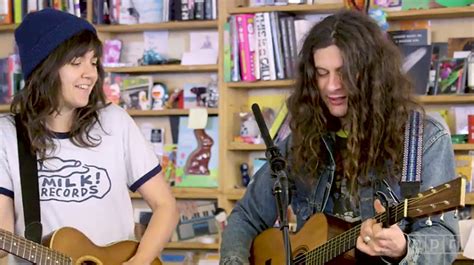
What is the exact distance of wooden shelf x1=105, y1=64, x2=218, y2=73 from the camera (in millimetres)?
4465

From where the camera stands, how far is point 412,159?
2.29 meters

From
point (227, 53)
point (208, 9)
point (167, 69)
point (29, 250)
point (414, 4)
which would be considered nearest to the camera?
point (29, 250)

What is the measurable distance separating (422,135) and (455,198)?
1.44 ft

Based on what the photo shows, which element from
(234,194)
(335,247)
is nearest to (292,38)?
(234,194)

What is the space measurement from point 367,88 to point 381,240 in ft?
1.57

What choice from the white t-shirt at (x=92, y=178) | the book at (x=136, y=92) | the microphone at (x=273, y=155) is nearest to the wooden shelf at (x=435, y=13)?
the book at (x=136, y=92)

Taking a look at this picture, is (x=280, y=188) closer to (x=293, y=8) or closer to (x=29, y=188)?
(x=29, y=188)

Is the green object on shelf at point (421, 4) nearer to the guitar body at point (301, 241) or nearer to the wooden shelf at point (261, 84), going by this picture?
the wooden shelf at point (261, 84)

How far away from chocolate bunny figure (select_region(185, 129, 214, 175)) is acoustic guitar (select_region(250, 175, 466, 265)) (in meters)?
1.88

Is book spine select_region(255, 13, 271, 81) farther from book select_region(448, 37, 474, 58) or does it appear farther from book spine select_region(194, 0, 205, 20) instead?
book select_region(448, 37, 474, 58)

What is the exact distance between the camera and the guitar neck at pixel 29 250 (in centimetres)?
237

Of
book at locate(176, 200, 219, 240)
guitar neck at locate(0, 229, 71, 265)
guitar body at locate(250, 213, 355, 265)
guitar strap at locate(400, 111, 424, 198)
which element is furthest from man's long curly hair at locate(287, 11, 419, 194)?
book at locate(176, 200, 219, 240)

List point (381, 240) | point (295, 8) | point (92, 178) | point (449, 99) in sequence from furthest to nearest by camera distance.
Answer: point (295, 8) < point (449, 99) < point (92, 178) < point (381, 240)

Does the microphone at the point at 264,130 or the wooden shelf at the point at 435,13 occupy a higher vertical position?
the wooden shelf at the point at 435,13
